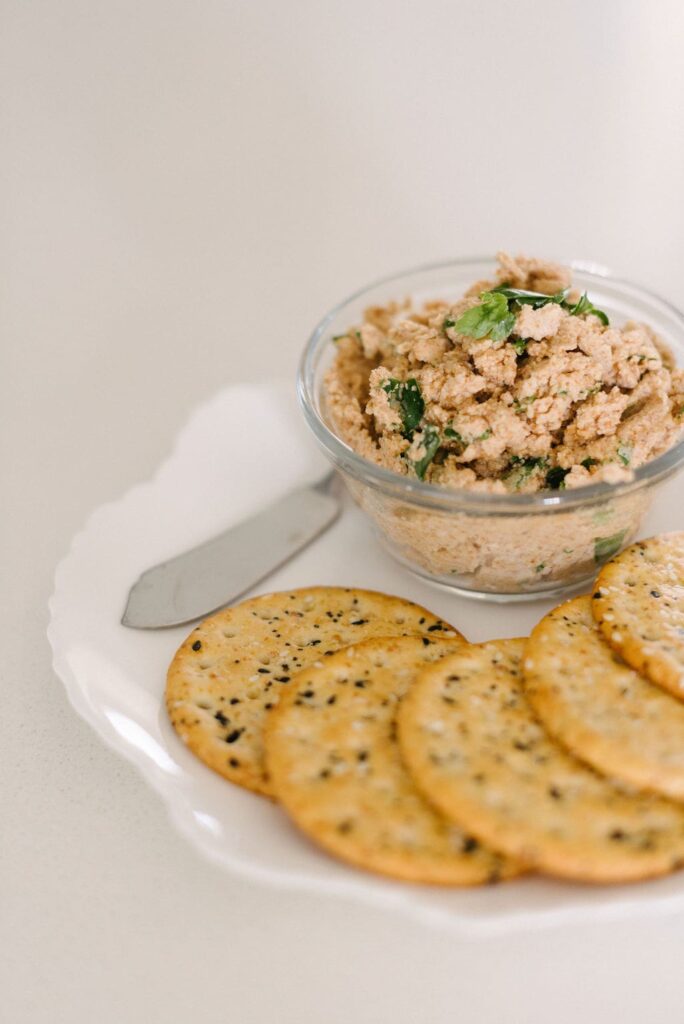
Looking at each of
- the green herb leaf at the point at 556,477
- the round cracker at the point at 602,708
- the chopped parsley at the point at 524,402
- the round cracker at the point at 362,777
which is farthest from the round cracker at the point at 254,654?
the chopped parsley at the point at 524,402

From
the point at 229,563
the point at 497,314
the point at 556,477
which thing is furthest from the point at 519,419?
the point at 229,563

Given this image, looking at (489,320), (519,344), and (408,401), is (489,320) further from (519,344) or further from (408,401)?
(408,401)

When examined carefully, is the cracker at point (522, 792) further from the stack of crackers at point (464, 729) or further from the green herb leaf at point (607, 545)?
the green herb leaf at point (607, 545)

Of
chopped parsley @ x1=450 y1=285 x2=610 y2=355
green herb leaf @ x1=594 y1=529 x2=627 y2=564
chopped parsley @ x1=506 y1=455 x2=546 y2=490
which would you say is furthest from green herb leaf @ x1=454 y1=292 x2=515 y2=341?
green herb leaf @ x1=594 y1=529 x2=627 y2=564

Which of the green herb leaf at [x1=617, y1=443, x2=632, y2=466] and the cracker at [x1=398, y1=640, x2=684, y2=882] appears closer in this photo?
the cracker at [x1=398, y1=640, x2=684, y2=882]

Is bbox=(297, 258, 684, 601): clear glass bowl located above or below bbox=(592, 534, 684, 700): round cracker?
above

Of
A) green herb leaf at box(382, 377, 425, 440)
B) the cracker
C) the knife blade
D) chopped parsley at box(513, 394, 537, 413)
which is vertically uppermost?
green herb leaf at box(382, 377, 425, 440)

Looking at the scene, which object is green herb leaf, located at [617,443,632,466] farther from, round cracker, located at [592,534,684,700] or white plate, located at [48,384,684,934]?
white plate, located at [48,384,684,934]
